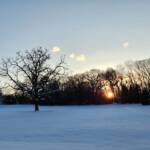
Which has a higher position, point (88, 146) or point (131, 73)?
point (131, 73)

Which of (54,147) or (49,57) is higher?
(49,57)

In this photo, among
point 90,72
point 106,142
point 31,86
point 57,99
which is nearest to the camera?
Result: point 106,142

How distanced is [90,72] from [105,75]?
496 cm

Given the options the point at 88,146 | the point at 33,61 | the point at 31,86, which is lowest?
the point at 88,146

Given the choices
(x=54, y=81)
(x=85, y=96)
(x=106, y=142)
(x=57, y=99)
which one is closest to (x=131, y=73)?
(x=85, y=96)

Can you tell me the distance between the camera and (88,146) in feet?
41.3

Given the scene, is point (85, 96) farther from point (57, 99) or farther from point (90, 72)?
point (90, 72)

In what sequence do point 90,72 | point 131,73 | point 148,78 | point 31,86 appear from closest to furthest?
point 31,86 → point 148,78 → point 131,73 → point 90,72

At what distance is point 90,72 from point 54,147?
319ft

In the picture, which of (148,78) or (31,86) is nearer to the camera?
(31,86)

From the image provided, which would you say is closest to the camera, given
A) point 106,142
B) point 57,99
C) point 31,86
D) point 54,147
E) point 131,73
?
point 54,147

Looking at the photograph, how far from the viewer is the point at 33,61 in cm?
5128

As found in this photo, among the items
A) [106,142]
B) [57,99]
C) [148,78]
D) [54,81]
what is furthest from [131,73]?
[106,142]

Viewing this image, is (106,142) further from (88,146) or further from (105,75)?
(105,75)
